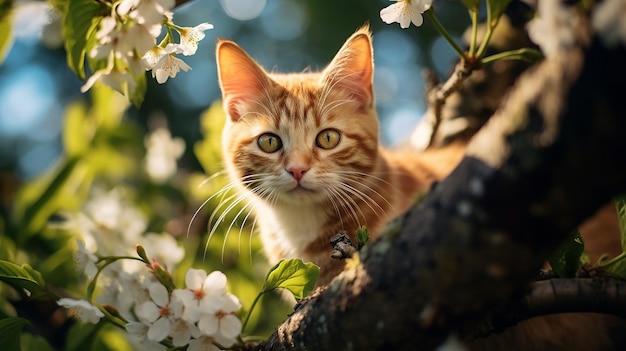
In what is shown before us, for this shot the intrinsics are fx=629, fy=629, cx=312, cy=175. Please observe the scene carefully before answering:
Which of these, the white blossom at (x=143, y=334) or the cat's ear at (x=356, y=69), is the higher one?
the cat's ear at (x=356, y=69)

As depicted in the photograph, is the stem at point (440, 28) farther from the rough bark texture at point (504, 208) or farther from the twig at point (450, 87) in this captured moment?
the rough bark texture at point (504, 208)

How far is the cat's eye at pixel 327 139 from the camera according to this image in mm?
1510

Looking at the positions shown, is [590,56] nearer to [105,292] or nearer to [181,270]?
[105,292]

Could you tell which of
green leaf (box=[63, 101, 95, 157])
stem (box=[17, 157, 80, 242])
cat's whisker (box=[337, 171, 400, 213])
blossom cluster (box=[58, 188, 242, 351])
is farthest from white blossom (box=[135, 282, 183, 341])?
green leaf (box=[63, 101, 95, 157])

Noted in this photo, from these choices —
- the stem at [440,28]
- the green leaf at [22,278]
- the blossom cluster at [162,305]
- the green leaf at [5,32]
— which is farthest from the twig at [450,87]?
the green leaf at [5,32]

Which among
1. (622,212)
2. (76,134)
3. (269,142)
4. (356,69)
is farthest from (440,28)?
(76,134)

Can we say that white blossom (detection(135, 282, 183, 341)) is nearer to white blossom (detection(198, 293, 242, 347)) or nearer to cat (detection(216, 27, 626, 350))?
white blossom (detection(198, 293, 242, 347))

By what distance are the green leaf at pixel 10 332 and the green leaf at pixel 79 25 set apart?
0.43 meters

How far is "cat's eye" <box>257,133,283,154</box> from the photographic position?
5.01 ft

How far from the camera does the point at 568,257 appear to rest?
880mm

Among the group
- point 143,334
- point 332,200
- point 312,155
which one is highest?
point 312,155

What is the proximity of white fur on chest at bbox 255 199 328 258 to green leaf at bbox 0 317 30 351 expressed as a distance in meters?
0.67

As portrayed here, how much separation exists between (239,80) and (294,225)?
0.39 metres

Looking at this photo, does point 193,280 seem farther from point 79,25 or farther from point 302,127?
point 302,127
